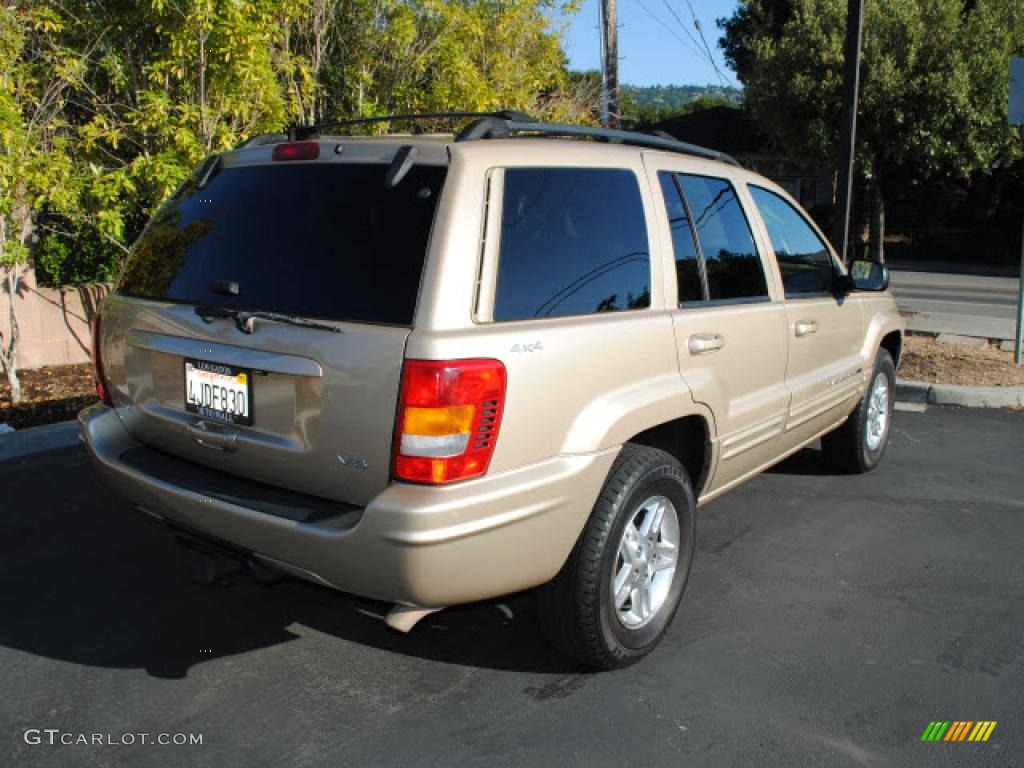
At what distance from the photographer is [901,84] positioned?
1738cm

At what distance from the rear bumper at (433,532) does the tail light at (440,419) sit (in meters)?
0.06

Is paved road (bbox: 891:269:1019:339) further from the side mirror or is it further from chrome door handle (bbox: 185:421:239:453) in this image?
chrome door handle (bbox: 185:421:239:453)

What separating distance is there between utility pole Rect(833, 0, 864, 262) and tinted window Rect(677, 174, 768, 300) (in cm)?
529

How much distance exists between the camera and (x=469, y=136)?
3066mm

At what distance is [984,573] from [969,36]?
15.7m

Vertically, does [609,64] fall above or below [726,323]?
above

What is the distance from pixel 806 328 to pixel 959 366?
17.8ft

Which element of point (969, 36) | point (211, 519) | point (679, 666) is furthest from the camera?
point (969, 36)

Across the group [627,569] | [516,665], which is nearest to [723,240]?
[627,569]

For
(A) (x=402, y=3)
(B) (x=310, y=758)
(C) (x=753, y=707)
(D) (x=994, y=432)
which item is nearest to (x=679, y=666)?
(C) (x=753, y=707)

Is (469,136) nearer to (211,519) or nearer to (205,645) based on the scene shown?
(211,519)

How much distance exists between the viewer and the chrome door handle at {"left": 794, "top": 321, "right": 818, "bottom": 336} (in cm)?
444

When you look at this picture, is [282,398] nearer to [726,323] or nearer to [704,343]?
[704,343]

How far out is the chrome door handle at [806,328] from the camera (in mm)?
4441
